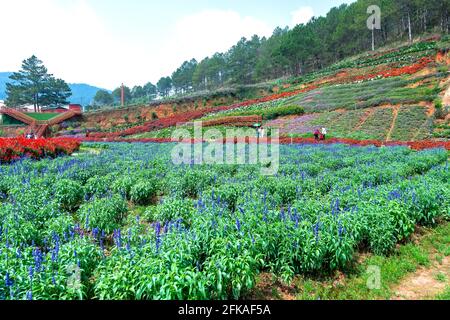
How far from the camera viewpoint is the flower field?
143 inches

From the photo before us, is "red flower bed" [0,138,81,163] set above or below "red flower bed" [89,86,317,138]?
below

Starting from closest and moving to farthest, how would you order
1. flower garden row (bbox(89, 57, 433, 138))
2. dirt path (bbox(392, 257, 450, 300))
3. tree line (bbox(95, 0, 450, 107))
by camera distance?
dirt path (bbox(392, 257, 450, 300)) → flower garden row (bbox(89, 57, 433, 138)) → tree line (bbox(95, 0, 450, 107))

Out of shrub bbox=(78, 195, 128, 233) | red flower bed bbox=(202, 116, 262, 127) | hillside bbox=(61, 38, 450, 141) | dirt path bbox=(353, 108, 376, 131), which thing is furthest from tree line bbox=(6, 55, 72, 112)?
shrub bbox=(78, 195, 128, 233)

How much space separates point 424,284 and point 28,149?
1666 centimetres

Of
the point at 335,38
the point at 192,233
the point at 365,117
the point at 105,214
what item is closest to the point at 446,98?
the point at 365,117

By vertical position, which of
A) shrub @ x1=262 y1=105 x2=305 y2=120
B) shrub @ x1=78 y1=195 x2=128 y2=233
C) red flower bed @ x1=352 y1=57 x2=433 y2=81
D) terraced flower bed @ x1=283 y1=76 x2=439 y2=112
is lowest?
shrub @ x1=78 y1=195 x2=128 y2=233

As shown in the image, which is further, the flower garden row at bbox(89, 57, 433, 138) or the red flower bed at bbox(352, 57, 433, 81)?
the flower garden row at bbox(89, 57, 433, 138)

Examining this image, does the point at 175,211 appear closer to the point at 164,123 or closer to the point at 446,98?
the point at 446,98

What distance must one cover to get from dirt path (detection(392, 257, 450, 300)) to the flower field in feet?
2.22

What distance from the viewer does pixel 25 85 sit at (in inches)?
2926

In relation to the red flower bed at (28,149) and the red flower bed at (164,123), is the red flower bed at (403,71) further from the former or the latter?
the red flower bed at (28,149)

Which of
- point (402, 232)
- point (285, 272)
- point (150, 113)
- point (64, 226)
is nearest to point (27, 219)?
point (64, 226)

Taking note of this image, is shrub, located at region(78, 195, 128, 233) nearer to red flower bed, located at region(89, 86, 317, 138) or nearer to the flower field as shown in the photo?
the flower field

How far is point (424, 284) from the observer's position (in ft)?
15.5
